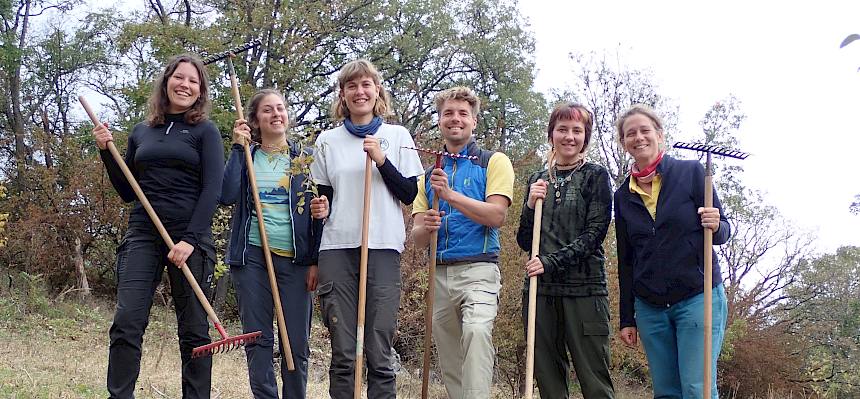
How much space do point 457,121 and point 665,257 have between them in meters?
1.39

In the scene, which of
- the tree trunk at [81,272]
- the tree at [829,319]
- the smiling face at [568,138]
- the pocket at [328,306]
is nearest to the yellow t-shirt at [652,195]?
the smiling face at [568,138]

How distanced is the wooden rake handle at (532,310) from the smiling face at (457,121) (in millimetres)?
599

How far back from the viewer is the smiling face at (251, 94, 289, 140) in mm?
4371

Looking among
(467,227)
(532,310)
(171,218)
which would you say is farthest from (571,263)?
(171,218)

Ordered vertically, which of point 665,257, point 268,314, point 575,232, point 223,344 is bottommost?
point 223,344

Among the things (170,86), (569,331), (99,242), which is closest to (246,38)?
(99,242)

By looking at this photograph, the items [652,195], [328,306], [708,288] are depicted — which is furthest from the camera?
[652,195]

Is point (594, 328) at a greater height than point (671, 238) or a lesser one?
lesser

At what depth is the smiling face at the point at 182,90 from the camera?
4.06m

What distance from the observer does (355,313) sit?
375 cm

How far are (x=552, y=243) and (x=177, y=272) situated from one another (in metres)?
2.06

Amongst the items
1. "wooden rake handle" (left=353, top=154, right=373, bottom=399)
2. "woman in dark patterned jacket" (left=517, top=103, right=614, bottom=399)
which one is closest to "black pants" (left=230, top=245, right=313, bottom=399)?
"wooden rake handle" (left=353, top=154, right=373, bottom=399)

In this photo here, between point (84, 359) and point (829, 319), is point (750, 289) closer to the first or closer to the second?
point (829, 319)

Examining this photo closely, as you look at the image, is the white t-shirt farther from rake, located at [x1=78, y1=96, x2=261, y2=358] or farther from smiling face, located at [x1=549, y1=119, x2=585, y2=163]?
smiling face, located at [x1=549, y1=119, x2=585, y2=163]
